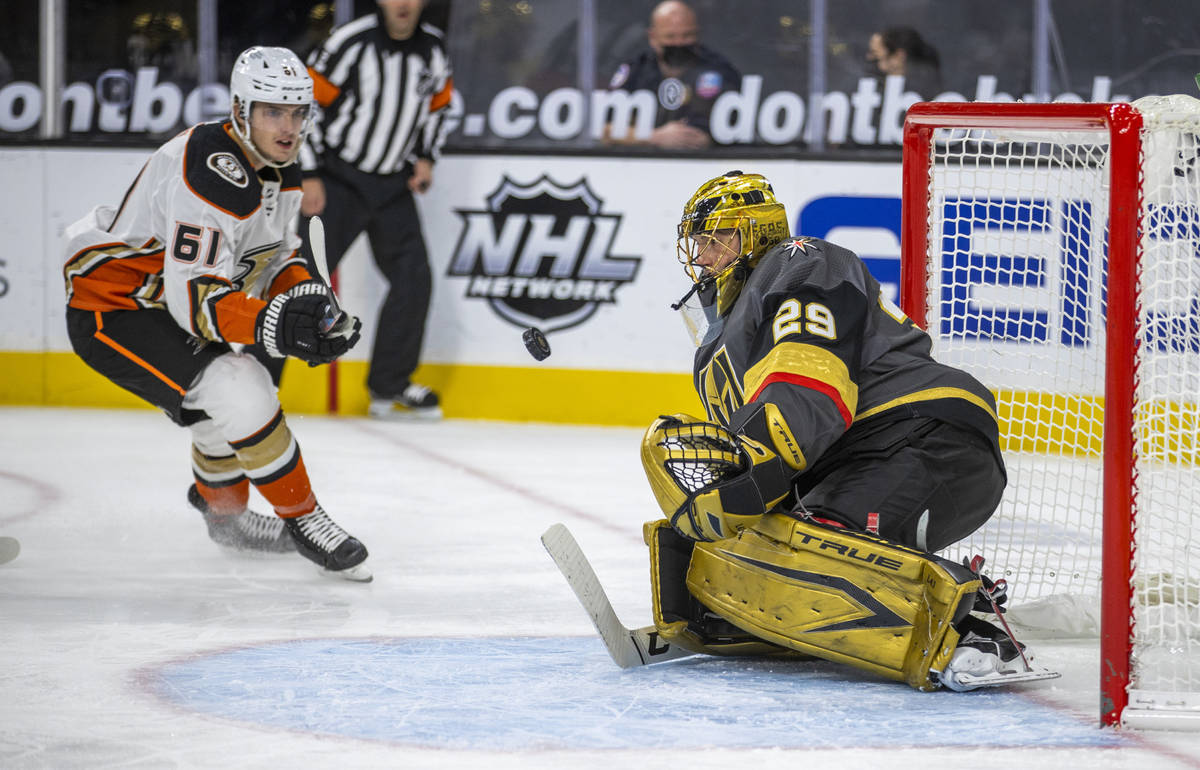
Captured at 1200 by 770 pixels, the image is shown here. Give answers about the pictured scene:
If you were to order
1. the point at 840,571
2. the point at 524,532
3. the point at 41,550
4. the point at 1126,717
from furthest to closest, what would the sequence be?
the point at 524,532, the point at 41,550, the point at 840,571, the point at 1126,717

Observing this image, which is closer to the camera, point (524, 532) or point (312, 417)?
point (524, 532)

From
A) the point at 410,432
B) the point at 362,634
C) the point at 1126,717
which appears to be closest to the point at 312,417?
the point at 410,432

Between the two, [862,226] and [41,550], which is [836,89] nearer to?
[862,226]

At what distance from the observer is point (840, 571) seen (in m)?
2.22

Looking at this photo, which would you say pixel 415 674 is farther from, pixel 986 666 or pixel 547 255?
pixel 547 255

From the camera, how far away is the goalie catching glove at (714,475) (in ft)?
7.12

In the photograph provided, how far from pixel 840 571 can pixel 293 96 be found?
1.57 m

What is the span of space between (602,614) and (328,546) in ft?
3.05

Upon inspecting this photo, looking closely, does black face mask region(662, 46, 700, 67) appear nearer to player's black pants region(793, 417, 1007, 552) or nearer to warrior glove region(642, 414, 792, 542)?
player's black pants region(793, 417, 1007, 552)

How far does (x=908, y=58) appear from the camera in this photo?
554 centimetres

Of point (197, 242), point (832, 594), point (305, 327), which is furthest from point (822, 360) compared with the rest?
point (197, 242)

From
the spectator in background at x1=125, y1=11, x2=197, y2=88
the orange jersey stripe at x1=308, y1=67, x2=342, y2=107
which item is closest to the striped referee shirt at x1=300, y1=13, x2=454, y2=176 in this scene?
the orange jersey stripe at x1=308, y1=67, x2=342, y2=107

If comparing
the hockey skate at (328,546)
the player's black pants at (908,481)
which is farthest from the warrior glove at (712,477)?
the hockey skate at (328,546)

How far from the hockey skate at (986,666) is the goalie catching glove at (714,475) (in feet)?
1.10
